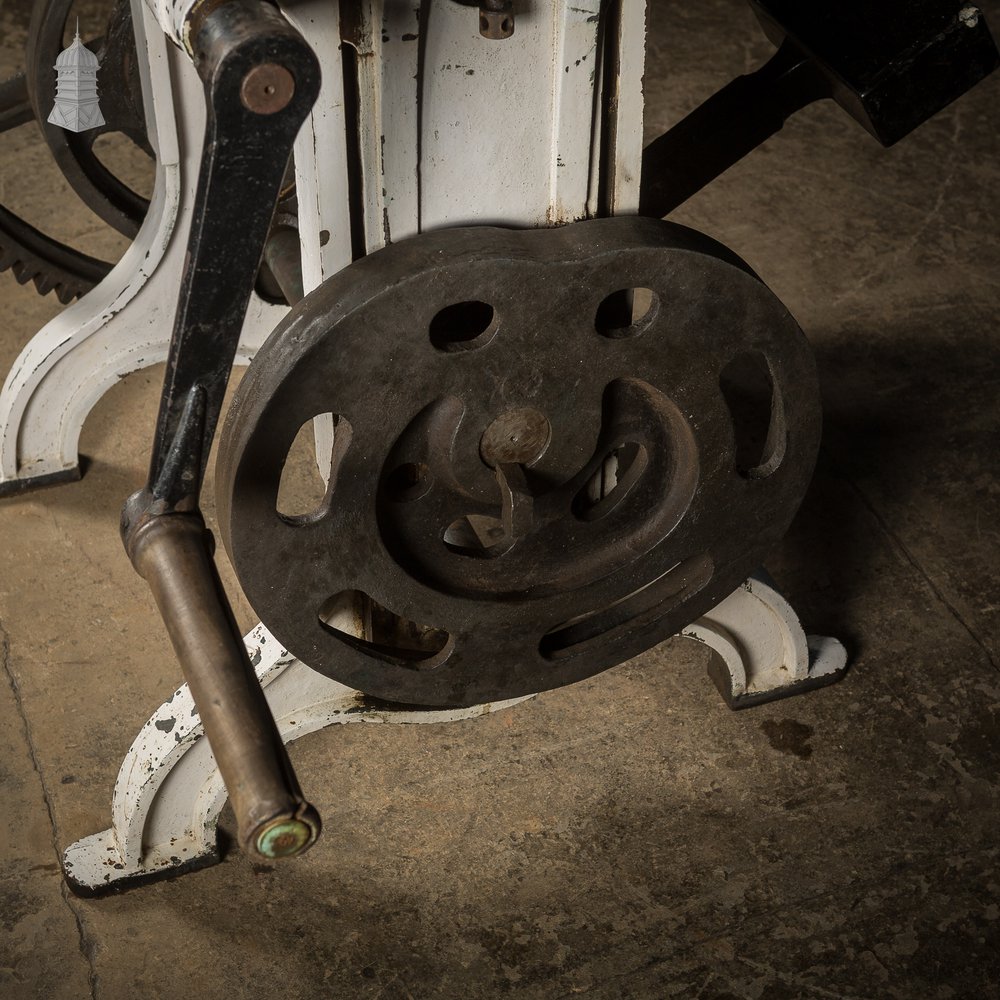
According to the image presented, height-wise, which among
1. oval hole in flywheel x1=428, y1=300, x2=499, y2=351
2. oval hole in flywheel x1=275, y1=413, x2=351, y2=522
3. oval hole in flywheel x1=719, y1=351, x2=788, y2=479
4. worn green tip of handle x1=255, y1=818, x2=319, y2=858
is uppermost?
oval hole in flywheel x1=428, y1=300, x2=499, y2=351

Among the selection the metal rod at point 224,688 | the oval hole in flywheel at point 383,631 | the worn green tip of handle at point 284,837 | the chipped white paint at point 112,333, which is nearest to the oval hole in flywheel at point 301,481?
the chipped white paint at point 112,333

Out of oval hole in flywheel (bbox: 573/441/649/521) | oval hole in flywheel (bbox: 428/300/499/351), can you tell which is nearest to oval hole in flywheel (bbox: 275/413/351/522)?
oval hole in flywheel (bbox: 573/441/649/521)

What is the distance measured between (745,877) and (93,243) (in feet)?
5.72

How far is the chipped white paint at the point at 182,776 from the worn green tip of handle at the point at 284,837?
529 millimetres

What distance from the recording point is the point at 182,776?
5.09 ft

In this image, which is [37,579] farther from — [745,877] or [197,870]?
[745,877]

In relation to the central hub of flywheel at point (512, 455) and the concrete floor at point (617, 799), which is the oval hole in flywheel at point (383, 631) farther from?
the concrete floor at point (617, 799)

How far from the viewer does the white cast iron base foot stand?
1.50 metres

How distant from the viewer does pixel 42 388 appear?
2053 mm

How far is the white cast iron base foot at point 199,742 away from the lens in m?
1.50

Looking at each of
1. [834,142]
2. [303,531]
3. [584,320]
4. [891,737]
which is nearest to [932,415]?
[891,737]

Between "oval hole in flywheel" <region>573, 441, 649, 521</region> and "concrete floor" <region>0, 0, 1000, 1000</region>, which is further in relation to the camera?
"concrete floor" <region>0, 0, 1000, 1000</region>

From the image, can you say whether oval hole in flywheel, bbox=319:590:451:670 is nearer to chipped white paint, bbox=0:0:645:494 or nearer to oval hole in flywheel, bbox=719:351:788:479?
chipped white paint, bbox=0:0:645:494

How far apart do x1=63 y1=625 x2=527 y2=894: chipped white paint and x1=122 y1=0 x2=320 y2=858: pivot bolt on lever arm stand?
14.7 inches
